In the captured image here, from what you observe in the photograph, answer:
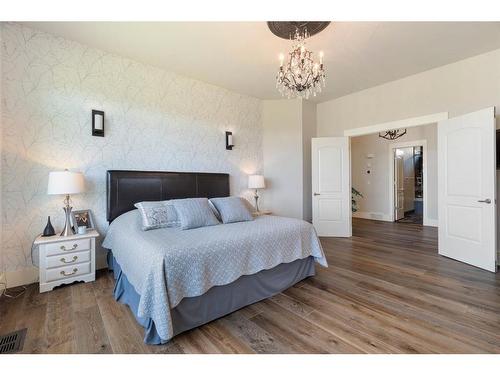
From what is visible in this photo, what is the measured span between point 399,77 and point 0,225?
18.9ft

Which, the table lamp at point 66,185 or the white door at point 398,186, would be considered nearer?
the table lamp at point 66,185

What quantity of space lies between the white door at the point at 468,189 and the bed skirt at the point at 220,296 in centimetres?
228

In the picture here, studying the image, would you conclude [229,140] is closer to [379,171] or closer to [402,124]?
[402,124]

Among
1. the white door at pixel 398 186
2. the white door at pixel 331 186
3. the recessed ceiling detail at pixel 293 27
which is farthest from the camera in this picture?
the white door at pixel 398 186

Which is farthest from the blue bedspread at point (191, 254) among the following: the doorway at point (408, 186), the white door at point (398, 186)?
the doorway at point (408, 186)

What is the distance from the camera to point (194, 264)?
67.1 inches

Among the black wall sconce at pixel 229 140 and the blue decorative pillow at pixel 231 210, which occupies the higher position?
the black wall sconce at pixel 229 140

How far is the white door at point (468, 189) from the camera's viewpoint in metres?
2.77

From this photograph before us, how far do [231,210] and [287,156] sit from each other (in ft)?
7.65

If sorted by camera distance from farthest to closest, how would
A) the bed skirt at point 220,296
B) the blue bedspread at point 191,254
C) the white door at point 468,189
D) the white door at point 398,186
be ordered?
the white door at point 398,186
the white door at point 468,189
the bed skirt at point 220,296
the blue bedspread at point 191,254

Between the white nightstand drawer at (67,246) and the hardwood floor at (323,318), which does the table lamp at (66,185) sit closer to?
the white nightstand drawer at (67,246)

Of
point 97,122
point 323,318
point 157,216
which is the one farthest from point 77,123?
point 323,318
